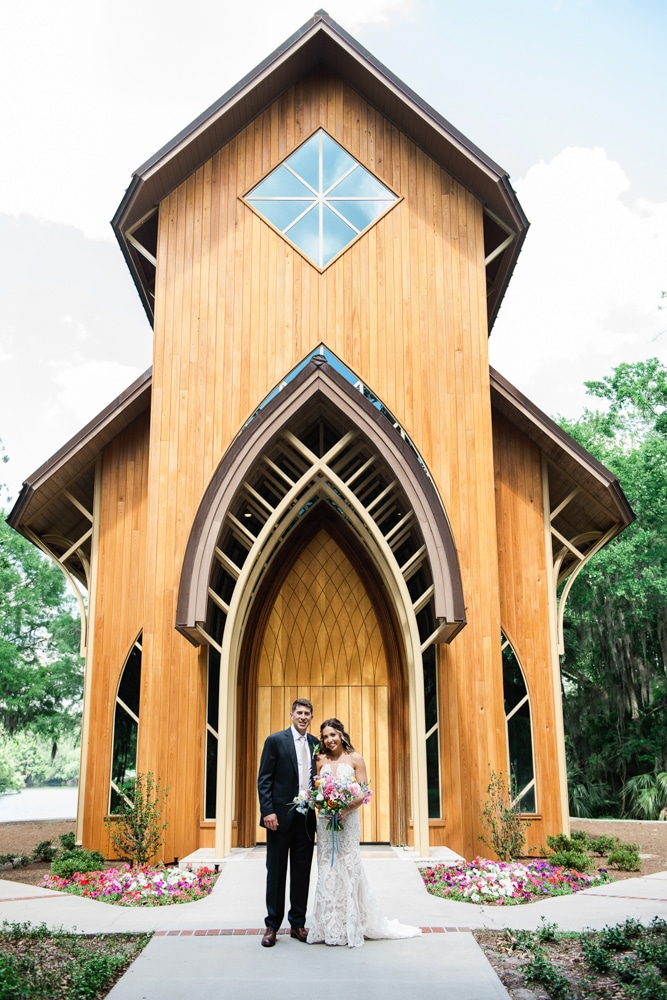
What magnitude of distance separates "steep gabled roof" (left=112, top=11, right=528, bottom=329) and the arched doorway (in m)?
4.92

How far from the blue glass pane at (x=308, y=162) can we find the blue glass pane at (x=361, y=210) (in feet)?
1.43

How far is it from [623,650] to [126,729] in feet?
55.5

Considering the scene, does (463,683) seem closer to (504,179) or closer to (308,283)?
(308,283)

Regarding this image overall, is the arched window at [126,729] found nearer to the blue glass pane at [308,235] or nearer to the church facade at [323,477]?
the church facade at [323,477]

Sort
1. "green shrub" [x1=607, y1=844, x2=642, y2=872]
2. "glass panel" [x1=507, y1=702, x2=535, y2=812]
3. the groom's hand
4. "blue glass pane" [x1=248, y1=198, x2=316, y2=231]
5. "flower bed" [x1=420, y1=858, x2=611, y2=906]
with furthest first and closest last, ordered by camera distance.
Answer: "blue glass pane" [x1=248, y1=198, x2=316, y2=231], "glass panel" [x1=507, y1=702, x2=535, y2=812], "green shrub" [x1=607, y1=844, x2=642, y2=872], "flower bed" [x1=420, y1=858, x2=611, y2=906], the groom's hand

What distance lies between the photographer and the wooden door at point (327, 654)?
42.6 ft

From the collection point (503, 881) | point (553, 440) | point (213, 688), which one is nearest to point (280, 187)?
point (553, 440)

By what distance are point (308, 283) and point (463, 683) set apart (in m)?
5.72

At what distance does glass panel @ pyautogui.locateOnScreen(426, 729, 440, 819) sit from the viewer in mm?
11211

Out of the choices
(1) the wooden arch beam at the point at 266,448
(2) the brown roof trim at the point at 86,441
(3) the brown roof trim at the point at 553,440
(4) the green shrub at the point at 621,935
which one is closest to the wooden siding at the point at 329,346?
(3) the brown roof trim at the point at 553,440

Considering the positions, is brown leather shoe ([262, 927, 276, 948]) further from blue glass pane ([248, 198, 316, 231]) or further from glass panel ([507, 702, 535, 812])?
blue glass pane ([248, 198, 316, 231])

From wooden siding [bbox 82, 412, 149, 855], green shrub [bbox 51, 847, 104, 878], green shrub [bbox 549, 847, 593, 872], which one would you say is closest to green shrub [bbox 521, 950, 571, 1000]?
green shrub [bbox 549, 847, 593, 872]

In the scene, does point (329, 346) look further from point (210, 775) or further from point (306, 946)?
point (306, 946)

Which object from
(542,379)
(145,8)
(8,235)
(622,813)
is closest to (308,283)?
(145,8)
